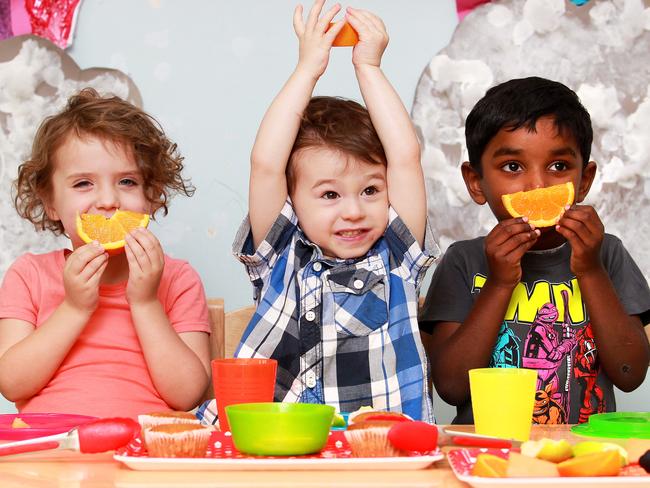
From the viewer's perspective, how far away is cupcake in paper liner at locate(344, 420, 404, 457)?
3.36 ft

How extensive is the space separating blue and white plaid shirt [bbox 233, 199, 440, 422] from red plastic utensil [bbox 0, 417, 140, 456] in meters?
0.76

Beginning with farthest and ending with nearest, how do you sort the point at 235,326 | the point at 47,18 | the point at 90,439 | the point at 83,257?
the point at 47,18, the point at 235,326, the point at 83,257, the point at 90,439

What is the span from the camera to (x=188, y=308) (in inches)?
79.4

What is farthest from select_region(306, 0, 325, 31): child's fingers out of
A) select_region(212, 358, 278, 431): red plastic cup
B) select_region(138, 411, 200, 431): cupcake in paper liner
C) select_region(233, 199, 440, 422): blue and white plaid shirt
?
select_region(138, 411, 200, 431): cupcake in paper liner

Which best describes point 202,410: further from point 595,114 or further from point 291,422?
point 595,114

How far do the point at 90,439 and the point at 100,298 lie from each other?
980 mm

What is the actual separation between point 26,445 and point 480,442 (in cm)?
58

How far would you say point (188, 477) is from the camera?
0.96 metres

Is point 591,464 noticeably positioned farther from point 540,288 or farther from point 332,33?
Answer: point 332,33

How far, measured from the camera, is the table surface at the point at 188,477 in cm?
94

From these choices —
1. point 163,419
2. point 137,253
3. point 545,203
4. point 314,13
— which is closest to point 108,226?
point 137,253

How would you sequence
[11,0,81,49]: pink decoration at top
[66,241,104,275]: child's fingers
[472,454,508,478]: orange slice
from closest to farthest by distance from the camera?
[472,454,508,478]: orange slice
[66,241,104,275]: child's fingers
[11,0,81,49]: pink decoration at top

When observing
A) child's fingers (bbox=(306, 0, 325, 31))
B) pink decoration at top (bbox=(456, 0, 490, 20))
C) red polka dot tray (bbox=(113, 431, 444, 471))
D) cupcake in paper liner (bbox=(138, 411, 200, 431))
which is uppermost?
pink decoration at top (bbox=(456, 0, 490, 20))

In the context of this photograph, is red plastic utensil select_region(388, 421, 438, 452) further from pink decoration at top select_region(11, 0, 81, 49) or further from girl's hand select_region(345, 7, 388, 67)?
pink decoration at top select_region(11, 0, 81, 49)
